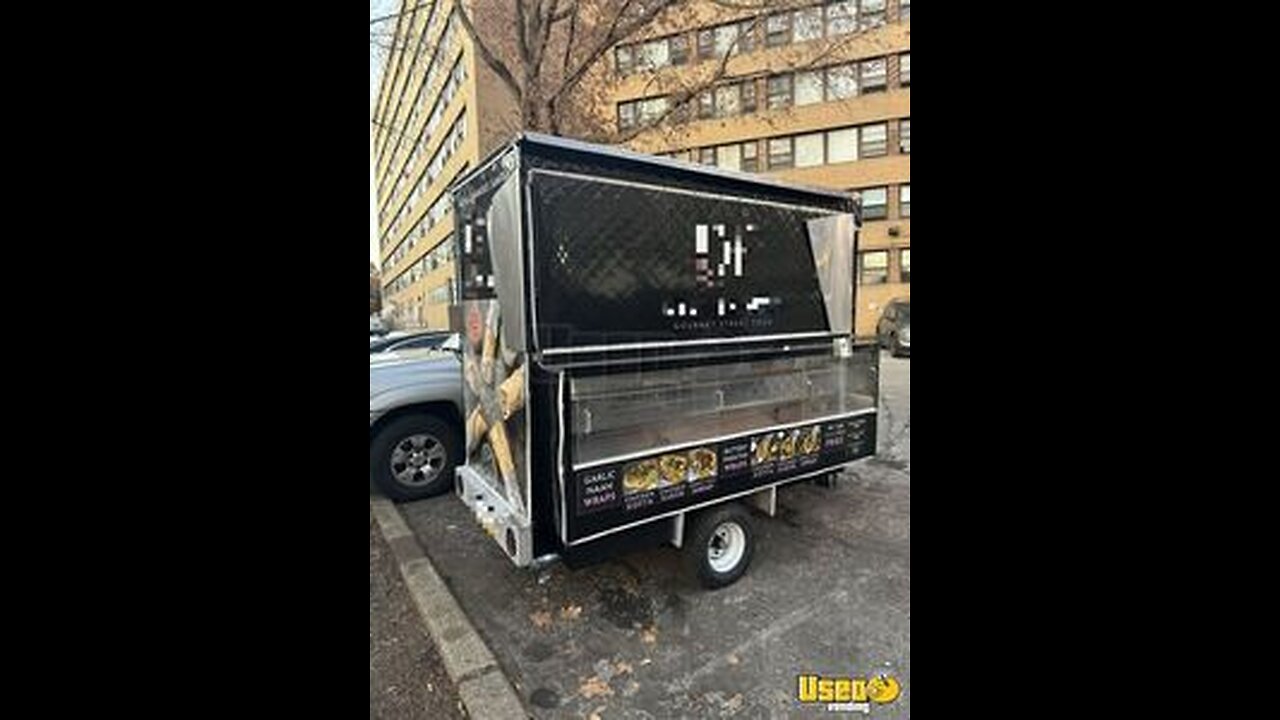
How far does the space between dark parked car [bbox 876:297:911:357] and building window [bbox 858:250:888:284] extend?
7.32m

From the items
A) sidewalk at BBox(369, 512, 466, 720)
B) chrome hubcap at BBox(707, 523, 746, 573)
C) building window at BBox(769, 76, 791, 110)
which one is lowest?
sidewalk at BBox(369, 512, 466, 720)

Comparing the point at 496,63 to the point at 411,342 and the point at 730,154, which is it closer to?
the point at 411,342

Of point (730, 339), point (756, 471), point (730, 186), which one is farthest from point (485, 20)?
point (756, 471)

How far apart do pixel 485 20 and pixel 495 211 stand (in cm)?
716

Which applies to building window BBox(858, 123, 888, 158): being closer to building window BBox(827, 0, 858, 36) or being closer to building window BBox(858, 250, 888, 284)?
building window BBox(858, 250, 888, 284)

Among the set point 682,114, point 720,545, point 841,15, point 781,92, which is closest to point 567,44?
point 682,114

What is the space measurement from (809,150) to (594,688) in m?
26.5

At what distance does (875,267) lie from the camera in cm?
2545

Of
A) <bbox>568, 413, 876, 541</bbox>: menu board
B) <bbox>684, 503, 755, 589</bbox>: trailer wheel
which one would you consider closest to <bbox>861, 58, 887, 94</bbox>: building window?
<bbox>568, 413, 876, 541</bbox>: menu board

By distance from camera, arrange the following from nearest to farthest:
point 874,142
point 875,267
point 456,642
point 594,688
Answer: point 594,688, point 456,642, point 874,142, point 875,267

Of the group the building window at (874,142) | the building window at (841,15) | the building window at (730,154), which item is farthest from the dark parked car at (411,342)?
the building window at (874,142)

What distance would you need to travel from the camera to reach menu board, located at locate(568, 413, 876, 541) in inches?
125

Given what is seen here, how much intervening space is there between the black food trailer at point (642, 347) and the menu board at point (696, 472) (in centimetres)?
1

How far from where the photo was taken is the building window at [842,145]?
25016 mm
